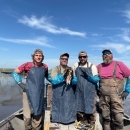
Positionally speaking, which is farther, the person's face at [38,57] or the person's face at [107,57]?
the person's face at [107,57]

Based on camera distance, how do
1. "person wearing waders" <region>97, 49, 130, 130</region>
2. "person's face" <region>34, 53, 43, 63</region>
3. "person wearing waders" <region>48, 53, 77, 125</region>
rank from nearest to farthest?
1. "person's face" <region>34, 53, 43, 63</region>
2. "person wearing waders" <region>97, 49, 130, 130</region>
3. "person wearing waders" <region>48, 53, 77, 125</region>

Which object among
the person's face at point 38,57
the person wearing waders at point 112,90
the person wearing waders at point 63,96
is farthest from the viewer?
the person wearing waders at point 63,96

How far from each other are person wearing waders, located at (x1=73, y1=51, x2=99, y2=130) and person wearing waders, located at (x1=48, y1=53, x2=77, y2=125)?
195 millimetres

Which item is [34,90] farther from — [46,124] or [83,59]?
[83,59]

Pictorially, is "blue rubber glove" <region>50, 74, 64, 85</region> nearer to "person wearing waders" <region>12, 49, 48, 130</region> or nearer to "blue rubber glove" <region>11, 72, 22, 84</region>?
"person wearing waders" <region>12, 49, 48, 130</region>

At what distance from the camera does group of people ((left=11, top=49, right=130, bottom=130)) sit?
14.0 ft

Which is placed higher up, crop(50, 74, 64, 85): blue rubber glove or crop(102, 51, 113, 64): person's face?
crop(102, 51, 113, 64): person's face

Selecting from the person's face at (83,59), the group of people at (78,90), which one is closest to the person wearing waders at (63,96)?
the group of people at (78,90)

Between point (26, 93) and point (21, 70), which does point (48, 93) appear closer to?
point (26, 93)

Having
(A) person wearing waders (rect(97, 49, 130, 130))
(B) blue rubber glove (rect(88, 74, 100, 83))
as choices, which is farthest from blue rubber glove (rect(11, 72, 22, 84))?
(A) person wearing waders (rect(97, 49, 130, 130))

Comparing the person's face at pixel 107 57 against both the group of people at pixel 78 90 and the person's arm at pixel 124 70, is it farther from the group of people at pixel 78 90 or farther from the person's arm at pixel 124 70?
the person's arm at pixel 124 70

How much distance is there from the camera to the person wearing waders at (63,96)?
448 centimetres

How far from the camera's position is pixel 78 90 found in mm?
4656

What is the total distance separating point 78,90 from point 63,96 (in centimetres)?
45
